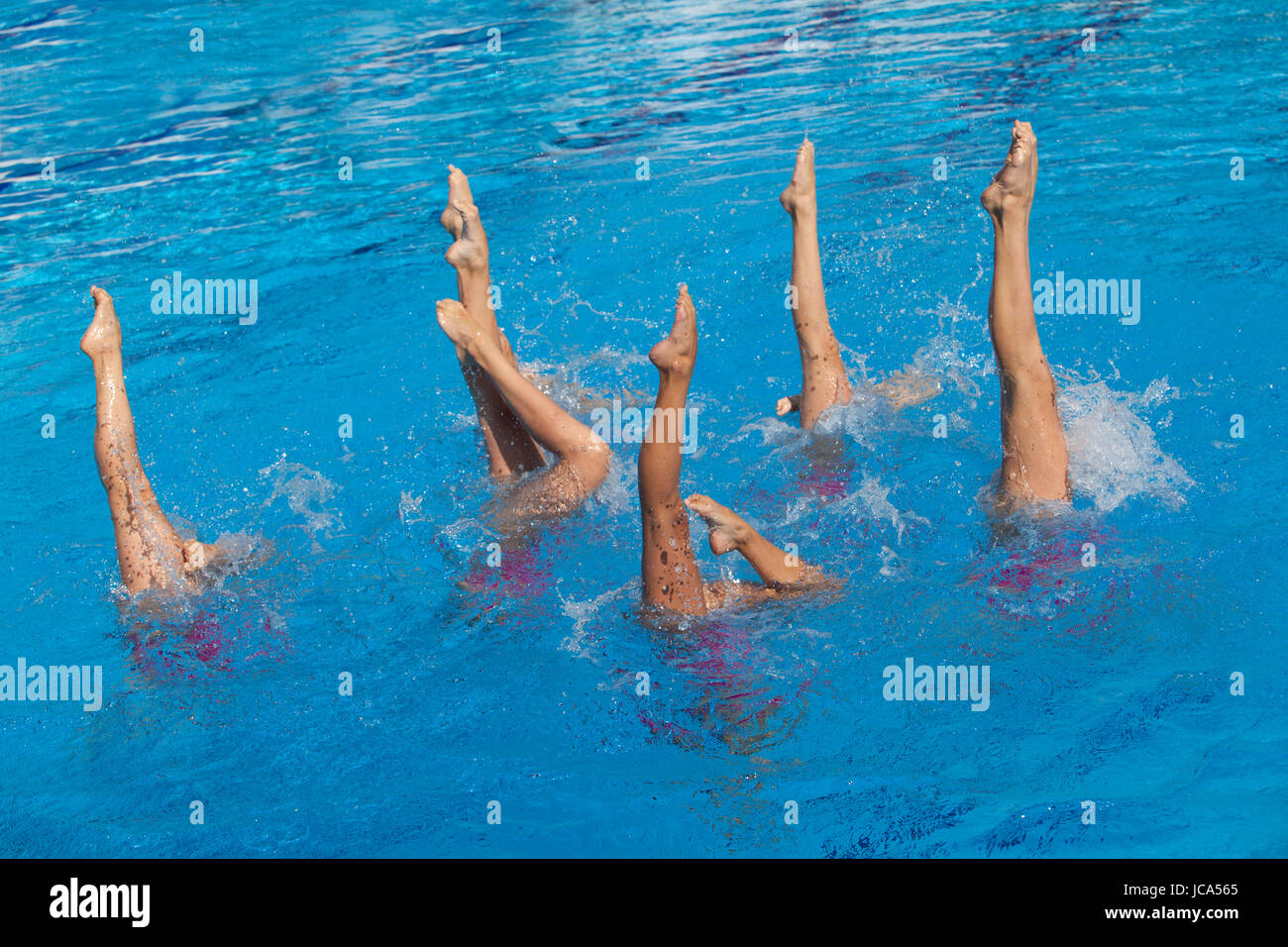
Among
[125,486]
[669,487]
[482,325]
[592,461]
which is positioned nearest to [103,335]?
[125,486]

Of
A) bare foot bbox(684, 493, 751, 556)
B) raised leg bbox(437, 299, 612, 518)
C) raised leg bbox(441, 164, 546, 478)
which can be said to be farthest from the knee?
bare foot bbox(684, 493, 751, 556)

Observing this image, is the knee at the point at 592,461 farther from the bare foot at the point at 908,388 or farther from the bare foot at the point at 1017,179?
the bare foot at the point at 1017,179

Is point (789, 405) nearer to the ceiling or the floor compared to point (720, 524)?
nearer to the ceiling

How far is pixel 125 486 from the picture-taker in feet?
13.3

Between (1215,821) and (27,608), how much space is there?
4564mm

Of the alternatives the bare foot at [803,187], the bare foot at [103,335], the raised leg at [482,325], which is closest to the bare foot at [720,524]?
the raised leg at [482,325]

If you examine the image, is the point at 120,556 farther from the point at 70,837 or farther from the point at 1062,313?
the point at 1062,313

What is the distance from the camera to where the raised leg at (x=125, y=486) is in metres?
4.00

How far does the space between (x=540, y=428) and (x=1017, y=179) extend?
1882 mm

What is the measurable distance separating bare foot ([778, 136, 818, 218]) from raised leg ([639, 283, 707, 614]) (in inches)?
60.7

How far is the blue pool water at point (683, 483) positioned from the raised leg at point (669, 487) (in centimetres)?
22

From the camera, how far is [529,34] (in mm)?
13141

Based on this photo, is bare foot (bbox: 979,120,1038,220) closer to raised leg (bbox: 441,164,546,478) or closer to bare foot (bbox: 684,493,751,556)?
bare foot (bbox: 684,493,751,556)

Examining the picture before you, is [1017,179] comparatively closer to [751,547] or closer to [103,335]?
[751,547]
